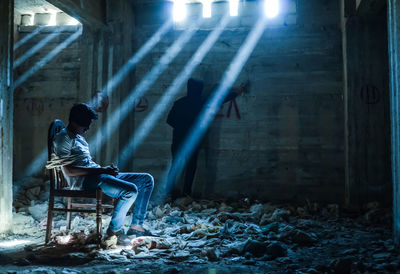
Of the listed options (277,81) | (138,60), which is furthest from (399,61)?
(138,60)

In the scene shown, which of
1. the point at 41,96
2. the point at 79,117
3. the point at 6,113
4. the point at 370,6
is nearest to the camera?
the point at 79,117

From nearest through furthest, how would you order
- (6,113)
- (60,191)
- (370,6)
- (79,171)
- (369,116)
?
1. (79,171)
2. (60,191)
3. (6,113)
4. (370,6)
5. (369,116)

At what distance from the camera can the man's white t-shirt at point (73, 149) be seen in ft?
10.5

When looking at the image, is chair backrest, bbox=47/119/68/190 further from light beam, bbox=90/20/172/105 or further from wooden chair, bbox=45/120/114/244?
light beam, bbox=90/20/172/105

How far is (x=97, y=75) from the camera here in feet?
20.2

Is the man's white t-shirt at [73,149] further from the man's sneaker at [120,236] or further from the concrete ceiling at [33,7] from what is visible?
the concrete ceiling at [33,7]

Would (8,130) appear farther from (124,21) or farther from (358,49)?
(358,49)

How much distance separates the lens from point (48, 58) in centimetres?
698

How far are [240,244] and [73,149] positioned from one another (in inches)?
69.8

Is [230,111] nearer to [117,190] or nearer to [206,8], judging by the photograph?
[206,8]

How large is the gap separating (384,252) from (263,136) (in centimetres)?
330

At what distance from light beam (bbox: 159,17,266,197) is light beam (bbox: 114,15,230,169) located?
20.7 inches

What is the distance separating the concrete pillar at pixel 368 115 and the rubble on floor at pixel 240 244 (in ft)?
2.13

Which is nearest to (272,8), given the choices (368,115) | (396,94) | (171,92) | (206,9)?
(206,9)
